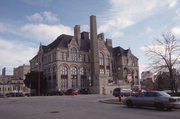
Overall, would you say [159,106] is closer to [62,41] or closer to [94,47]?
[62,41]

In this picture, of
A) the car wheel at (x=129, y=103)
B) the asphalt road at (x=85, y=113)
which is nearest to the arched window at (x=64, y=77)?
the asphalt road at (x=85, y=113)

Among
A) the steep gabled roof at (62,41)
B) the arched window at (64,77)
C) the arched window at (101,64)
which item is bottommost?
the arched window at (64,77)

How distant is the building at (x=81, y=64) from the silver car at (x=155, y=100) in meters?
49.8

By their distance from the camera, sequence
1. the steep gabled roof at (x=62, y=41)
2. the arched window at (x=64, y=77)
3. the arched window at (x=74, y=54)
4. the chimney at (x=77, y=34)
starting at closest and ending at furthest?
the arched window at (x=64, y=77)
the steep gabled roof at (x=62, y=41)
the arched window at (x=74, y=54)
the chimney at (x=77, y=34)

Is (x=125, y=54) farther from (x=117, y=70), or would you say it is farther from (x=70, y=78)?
(x=70, y=78)

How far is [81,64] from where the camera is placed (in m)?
75.8

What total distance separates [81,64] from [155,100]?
194ft

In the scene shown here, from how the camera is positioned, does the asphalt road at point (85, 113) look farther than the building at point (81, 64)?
No

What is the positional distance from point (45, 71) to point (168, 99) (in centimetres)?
6386

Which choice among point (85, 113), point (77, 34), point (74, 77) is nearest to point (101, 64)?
point (74, 77)

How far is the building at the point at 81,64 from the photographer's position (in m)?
70.8

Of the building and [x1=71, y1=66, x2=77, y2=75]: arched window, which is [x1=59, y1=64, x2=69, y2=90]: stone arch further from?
[x1=71, y1=66, x2=77, y2=75]: arched window

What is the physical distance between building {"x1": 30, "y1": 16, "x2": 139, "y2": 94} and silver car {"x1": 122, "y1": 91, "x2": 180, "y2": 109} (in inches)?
1960

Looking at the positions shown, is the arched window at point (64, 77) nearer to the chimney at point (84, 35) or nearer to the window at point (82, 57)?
the window at point (82, 57)
